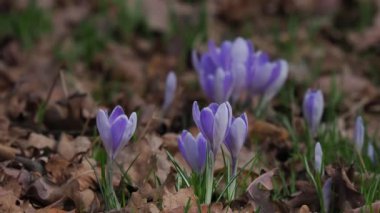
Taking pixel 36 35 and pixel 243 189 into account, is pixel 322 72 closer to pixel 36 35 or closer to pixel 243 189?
pixel 36 35

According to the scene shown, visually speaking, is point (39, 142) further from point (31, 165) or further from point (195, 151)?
point (195, 151)

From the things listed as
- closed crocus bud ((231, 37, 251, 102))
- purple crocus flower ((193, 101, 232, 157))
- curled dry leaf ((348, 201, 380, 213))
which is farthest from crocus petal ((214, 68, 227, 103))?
curled dry leaf ((348, 201, 380, 213))

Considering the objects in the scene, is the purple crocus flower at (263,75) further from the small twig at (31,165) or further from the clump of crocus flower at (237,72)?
the small twig at (31,165)

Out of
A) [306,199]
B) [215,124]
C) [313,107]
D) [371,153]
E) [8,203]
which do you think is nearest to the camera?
[215,124]

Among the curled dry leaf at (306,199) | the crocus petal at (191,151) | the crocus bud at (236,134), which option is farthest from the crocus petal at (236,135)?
the curled dry leaf at (306,199)

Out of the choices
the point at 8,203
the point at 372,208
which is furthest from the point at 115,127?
the point at 372,208

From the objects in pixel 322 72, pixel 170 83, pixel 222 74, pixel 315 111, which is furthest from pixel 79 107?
pixel 322 72

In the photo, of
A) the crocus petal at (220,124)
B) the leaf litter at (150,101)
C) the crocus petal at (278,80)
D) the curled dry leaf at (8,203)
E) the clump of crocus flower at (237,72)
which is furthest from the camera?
the crocus petal at (278,80)
